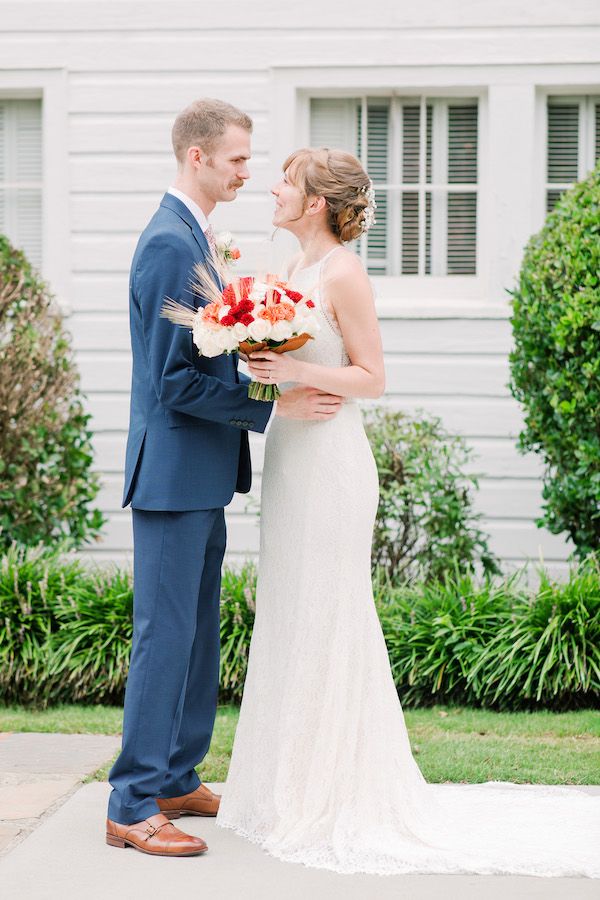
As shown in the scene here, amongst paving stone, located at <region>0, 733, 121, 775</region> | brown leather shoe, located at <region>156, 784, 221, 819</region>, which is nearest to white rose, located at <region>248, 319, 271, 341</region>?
brown leather shoe, located at <region>156, 784, 221, 819</region>

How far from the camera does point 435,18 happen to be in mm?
8133

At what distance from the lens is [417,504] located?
7.11m

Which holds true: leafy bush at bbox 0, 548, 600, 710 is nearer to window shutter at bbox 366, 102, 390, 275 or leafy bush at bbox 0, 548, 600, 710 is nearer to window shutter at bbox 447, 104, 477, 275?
window shutter at bbox 447, 104, 477, 275

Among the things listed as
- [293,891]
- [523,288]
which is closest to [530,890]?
[293,891]

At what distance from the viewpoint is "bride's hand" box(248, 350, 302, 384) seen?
3907 mm

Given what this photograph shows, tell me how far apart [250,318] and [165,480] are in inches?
A: 25.2

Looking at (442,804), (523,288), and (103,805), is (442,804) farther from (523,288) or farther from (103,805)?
(523,288)

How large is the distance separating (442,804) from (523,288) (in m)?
3.35

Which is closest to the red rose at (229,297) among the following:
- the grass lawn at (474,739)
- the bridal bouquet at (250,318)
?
Answer: the bridal bouquet at (250,318)

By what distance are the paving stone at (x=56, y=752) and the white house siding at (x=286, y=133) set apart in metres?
2.87

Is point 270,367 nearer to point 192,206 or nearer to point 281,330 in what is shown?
point 281,330

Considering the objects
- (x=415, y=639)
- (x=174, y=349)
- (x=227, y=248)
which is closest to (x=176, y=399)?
(x=174, y=349)

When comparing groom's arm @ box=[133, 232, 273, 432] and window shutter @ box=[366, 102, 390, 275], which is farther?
window shutter @ box=[366, 102, 390, 275]

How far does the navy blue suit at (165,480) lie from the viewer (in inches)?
156
